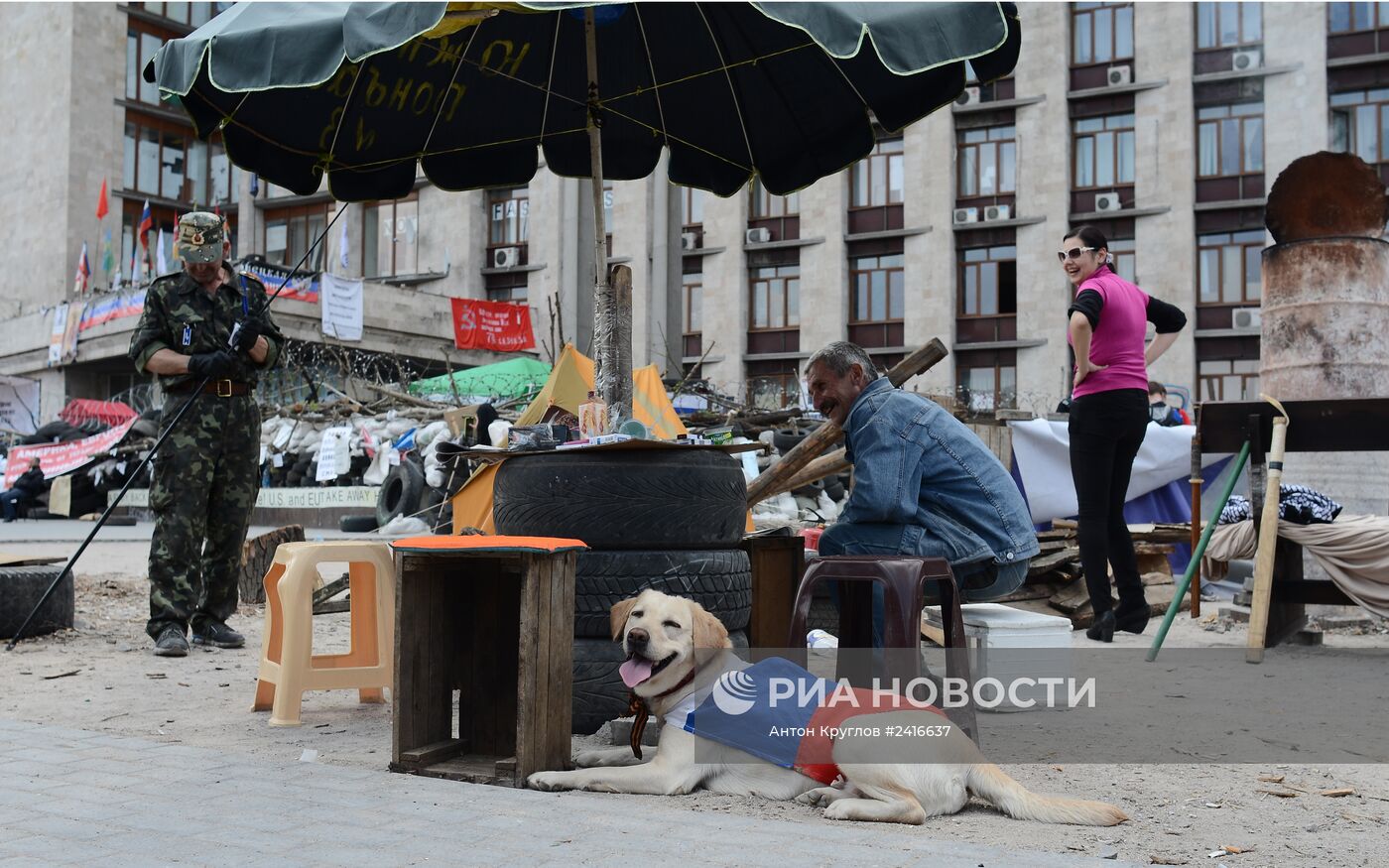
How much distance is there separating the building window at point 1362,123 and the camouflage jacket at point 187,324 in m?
34.3

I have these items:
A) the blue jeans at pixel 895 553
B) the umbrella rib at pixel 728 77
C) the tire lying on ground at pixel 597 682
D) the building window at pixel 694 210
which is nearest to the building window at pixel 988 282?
the building window at pixel 694 210

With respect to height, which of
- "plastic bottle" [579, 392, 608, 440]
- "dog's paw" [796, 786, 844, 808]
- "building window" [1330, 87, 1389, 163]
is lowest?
"dog's paw" [796, 786, 844, 808]

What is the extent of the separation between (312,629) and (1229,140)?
117 ft

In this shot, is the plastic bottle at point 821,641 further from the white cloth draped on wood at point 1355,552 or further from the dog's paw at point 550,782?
the dog's paw at point 550,782

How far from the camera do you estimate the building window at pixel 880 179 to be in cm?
3906

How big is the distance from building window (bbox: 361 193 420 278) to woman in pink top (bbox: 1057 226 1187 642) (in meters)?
43.6

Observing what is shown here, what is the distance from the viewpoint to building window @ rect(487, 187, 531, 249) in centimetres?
4531

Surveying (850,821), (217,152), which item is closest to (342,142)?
(850,821)

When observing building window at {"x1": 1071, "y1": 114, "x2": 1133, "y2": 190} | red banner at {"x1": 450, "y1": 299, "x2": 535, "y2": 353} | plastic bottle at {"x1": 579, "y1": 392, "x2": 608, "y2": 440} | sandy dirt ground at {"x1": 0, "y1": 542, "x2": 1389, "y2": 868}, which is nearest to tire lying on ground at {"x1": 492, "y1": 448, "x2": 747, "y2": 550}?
plastic bottle at {"x1": 579, "y1": 392, "x2": 608, "y2": 440}

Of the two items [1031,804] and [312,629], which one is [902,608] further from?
[312,629]

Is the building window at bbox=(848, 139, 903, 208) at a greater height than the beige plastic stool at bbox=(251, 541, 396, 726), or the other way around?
the building window at bbox=(848, 139, 903, 208)

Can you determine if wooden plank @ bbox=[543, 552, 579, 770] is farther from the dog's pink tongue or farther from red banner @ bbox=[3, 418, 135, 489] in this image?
red banner @ bbox=[3, 418, 135, 489]

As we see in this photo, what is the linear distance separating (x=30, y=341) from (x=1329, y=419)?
44.0 meters

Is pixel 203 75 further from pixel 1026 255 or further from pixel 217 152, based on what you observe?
pixel 217 152
